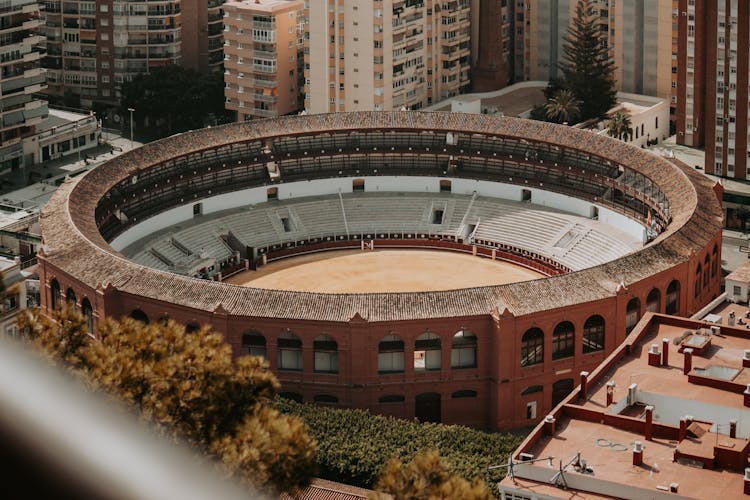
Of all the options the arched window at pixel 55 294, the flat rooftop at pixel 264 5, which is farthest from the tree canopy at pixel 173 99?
the arched window at pixel 55 294

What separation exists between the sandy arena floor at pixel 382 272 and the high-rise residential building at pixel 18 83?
92.4ft

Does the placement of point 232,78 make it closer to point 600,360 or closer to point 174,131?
point 174,131

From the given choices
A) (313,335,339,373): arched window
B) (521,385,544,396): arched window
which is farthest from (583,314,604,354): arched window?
(313,335,339,373): arched window

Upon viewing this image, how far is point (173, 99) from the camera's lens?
4788 inches

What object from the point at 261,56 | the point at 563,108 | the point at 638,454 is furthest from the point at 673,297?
the point at 261,56

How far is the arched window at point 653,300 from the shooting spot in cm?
7156

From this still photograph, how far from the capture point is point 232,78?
121062 mm

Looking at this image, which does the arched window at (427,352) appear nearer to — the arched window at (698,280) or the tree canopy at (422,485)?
the arched window at (698,280)

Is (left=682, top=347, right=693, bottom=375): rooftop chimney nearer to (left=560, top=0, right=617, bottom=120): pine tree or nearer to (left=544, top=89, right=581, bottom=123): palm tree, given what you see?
(left=544, top=89, right=581, bottom=123): palm tree

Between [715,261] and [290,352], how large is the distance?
30.9 metres

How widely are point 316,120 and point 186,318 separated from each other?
3611 centimetres

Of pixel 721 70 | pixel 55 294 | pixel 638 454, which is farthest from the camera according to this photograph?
pixel 721 70

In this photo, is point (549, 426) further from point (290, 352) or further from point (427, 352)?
point (290, 352)

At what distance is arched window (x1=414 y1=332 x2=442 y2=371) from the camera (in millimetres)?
66062
